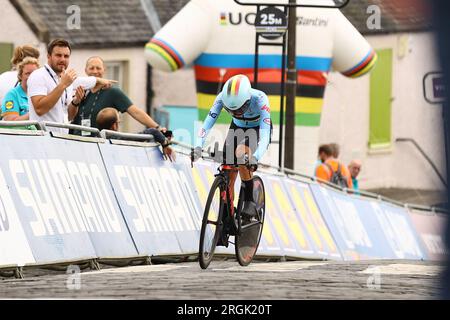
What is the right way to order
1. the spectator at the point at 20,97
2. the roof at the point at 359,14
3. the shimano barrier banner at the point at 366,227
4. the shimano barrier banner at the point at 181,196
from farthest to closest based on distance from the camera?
1. the roof at the point at 359,14
2. the shimano barrier banner at the point at 366,227
3. the shimano barrier banner at the point at 181,196
4. the spectator at the point at 20,97

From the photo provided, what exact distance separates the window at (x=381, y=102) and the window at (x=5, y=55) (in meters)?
11.5

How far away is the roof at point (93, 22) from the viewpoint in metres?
28.5

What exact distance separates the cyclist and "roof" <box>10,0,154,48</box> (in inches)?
615

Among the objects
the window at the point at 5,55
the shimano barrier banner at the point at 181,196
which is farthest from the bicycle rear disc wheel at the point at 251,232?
the window at the point at 5,55

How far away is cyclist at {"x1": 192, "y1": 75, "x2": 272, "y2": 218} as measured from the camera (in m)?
12.2

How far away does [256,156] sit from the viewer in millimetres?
12141

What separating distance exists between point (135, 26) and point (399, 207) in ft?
30.5

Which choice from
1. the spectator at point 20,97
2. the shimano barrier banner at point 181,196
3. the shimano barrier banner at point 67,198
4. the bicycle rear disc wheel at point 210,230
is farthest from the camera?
the shimano barrier banner at point 181,196

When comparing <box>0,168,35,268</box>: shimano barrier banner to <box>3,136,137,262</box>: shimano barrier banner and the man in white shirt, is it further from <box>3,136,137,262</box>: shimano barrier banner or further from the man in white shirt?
the man in white shirt

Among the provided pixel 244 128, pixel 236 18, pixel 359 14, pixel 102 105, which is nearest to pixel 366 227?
pixel 236 18

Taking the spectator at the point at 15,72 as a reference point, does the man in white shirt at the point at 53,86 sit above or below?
below

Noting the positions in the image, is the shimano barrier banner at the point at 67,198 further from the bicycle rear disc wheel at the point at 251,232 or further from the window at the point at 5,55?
the window at the point at 5,55

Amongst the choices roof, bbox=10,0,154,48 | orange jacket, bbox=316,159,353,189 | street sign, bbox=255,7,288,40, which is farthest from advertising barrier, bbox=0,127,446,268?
roof, bbox=10,0,154,48

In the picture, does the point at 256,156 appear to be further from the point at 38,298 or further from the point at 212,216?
the point at 38,298
